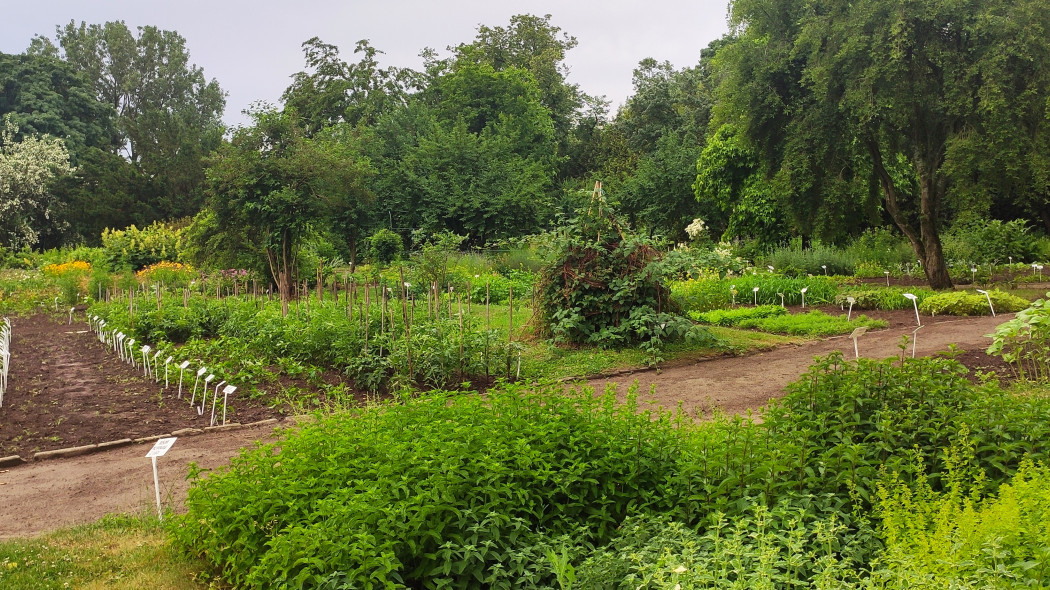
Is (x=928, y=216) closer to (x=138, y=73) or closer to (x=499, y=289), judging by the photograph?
(x=499, y=289)

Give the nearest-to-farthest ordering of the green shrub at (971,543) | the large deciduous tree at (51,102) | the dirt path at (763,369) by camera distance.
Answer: the green shrub at (971,543)
the dirt path at (763,369)
the large deciduous tree at (51,102)

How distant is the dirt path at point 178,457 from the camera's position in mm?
5371

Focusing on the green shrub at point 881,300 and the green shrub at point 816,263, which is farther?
the green shrub at point 816,263

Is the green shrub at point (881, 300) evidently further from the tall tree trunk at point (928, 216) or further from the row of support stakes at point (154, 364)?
the row of support stakes at point (154, 364)

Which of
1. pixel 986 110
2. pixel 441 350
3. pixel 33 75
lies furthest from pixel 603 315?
pixel 33 75

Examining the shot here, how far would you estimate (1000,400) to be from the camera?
175 inches

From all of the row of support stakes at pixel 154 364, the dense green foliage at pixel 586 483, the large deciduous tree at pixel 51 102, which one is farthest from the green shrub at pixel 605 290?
the large deciduous tree at pixel 51 102

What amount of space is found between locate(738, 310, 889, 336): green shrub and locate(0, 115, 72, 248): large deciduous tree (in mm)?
34162

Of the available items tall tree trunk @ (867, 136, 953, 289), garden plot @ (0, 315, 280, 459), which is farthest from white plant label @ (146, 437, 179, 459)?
tall tree trunk @ (867, 136, 953, 289)

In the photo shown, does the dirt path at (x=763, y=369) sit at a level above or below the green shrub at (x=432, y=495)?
below

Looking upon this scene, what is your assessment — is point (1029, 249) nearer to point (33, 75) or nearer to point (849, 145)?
point (849, 145)

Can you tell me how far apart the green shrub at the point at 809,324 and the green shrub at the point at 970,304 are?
1563 millimetres

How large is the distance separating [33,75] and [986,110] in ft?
158

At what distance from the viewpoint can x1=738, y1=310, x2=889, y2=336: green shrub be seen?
12.2 metres
